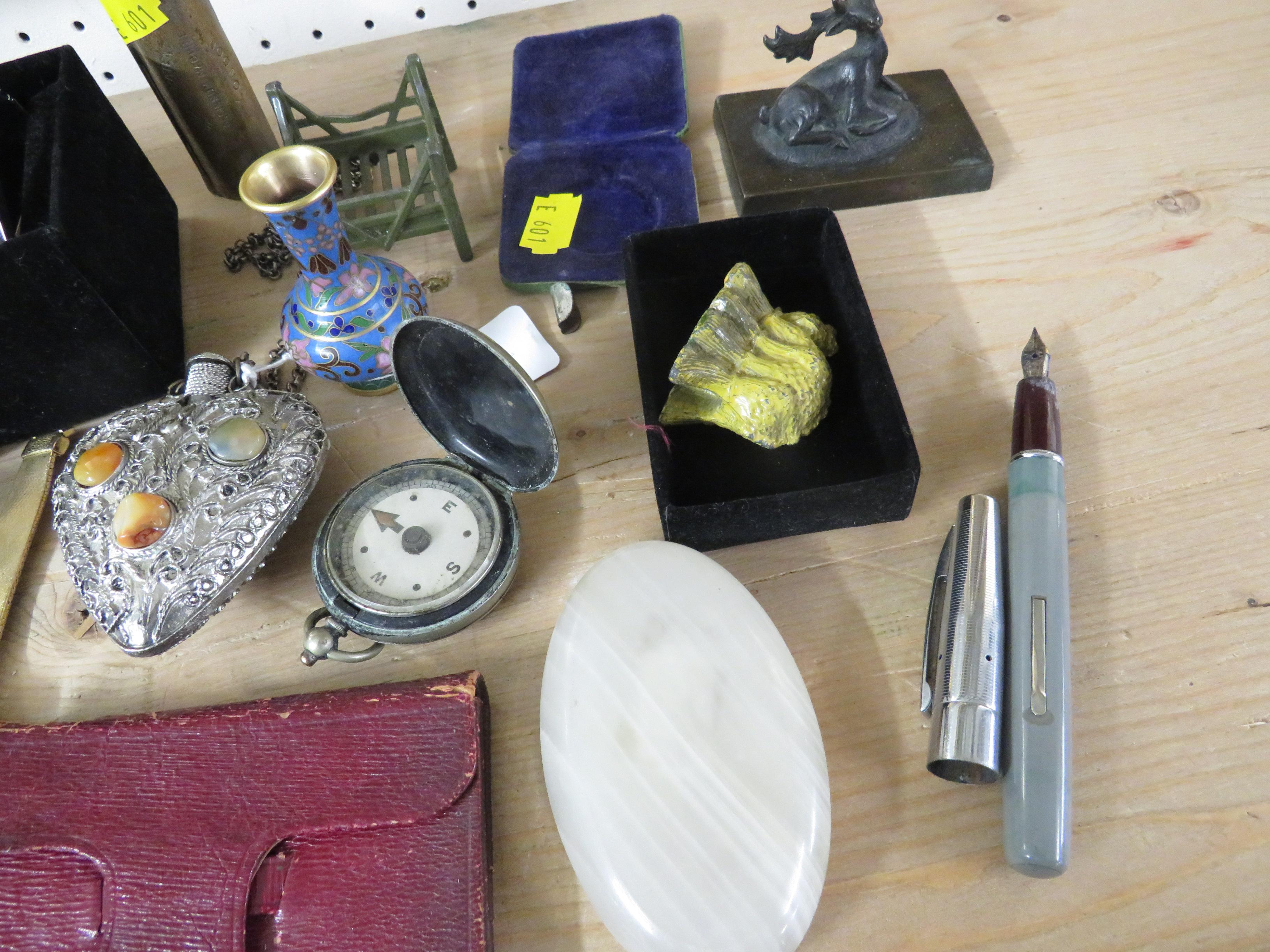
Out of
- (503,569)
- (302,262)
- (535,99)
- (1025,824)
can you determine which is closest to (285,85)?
(535,99)

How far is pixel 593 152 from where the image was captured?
2.99ft

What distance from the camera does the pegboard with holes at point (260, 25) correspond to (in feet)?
3.39

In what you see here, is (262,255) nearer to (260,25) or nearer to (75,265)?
(75,265)

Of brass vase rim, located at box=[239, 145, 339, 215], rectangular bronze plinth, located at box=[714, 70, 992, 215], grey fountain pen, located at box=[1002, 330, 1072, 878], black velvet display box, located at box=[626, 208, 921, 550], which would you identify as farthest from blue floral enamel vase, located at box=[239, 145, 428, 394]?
grey fountain pen, located at box=[1002, 330, 1072, 878]

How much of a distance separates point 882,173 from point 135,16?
0.72 meters

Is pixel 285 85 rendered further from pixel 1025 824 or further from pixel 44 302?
pixel 1025 824

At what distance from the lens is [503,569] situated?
0.60m

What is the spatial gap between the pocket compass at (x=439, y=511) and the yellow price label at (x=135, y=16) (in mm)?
431

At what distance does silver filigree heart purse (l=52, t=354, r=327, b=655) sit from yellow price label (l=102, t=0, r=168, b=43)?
358mm

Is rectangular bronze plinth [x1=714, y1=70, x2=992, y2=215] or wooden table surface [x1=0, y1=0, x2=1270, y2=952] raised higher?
rectangular bronze plinth [x1=714, y1=70, x2=992, y2=215]

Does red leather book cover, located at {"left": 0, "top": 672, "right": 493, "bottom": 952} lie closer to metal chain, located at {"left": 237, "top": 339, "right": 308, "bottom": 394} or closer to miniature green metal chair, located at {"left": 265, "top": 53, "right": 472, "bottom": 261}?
metal chain, located at {"left": 237, "top": 339, "right": 308, "bottom": 394}

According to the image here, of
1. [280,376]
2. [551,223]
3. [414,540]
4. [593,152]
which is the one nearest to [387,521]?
[414,540]

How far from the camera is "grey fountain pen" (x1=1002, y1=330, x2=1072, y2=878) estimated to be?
0.50 m

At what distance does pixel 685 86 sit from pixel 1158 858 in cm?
86
